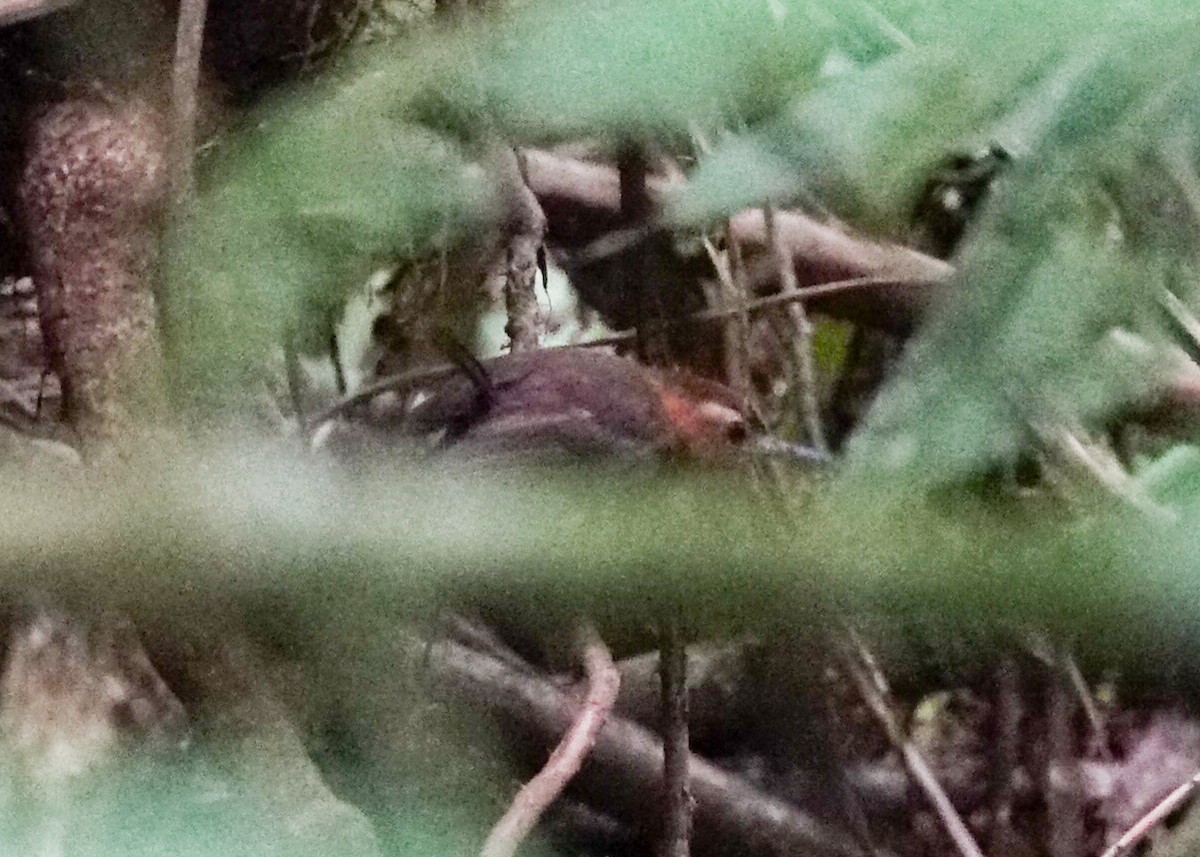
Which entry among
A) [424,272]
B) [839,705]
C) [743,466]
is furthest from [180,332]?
[839,705]

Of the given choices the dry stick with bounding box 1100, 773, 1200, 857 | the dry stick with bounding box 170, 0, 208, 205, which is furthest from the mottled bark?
the dry stick with bounding box 1100, 773, 1200, 857

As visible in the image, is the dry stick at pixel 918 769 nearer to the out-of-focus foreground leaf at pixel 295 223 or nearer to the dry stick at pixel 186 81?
the out-of-focus foreground leaf at pixel 295 223

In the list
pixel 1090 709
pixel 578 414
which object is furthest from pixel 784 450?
pixel 1090 709

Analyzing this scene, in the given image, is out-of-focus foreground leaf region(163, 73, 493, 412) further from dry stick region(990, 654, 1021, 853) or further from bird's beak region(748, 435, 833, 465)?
dry stick region(990, 654, 1021, 853)

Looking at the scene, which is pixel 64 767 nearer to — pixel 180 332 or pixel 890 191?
pixel 180 332

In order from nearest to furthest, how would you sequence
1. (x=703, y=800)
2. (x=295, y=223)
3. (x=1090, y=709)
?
(x=295, y=223)
(x=1090, y=709)
(x=703, y=800)

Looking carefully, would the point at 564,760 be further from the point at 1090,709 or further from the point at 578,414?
the point at 1090,709

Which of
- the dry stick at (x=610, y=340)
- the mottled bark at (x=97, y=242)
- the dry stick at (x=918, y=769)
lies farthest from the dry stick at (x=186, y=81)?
the dry stick at (x=918, y=769)
